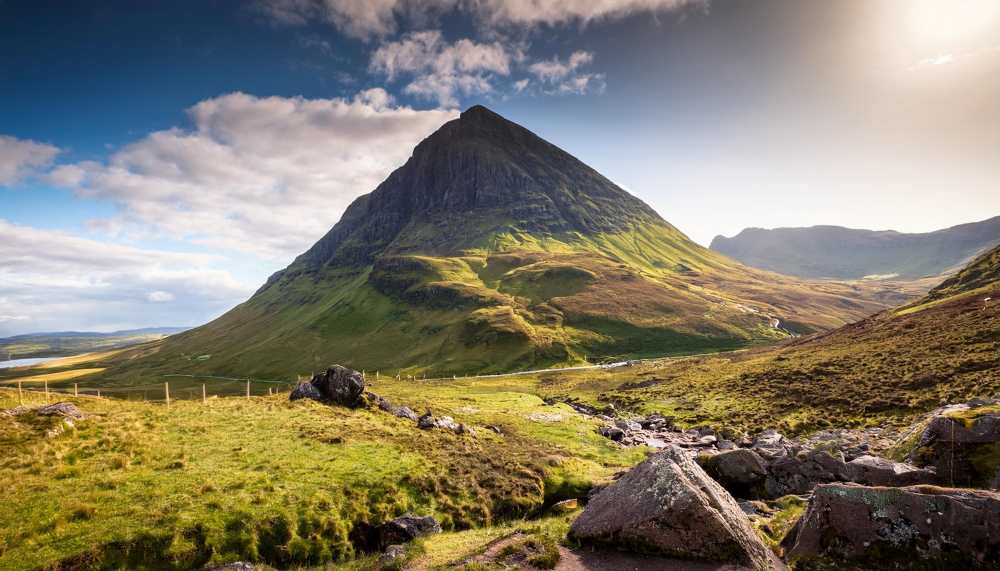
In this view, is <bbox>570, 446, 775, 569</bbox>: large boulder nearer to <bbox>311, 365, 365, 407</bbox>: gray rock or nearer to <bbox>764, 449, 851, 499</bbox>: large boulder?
<bbox>764, 449, 851, 499</bbox>: large boulder

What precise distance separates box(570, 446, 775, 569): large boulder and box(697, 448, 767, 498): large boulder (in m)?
8.96

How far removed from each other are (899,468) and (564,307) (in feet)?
571

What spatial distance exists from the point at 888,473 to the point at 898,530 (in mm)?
9177

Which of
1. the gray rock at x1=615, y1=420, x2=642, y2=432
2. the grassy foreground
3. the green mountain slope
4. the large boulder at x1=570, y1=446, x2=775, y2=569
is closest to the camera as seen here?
the large boulder at x1=570, y1=446, x2=775, y2=569

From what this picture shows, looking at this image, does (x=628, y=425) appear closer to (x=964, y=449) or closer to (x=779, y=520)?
(x=779, y=520)

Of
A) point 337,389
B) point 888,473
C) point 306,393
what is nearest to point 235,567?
point 337,389

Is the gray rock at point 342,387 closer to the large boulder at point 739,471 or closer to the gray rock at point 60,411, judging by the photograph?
the gray rock at point 60,411

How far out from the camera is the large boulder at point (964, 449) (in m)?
17.1

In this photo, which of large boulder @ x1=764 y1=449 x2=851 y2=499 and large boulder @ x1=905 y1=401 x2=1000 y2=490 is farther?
large boulder @ x1=764 y1=449 x2=851 y2=499

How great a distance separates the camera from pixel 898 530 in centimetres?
1224

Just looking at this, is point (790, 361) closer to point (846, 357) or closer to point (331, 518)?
point (846, 357)

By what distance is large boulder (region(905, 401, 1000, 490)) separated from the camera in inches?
673

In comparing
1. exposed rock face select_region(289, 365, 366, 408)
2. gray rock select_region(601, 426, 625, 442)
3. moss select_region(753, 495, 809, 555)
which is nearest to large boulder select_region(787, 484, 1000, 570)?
moss select_region(753, 495, 809, 555)

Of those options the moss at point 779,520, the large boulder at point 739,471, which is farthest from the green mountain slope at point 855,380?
the moss at point 779,520
